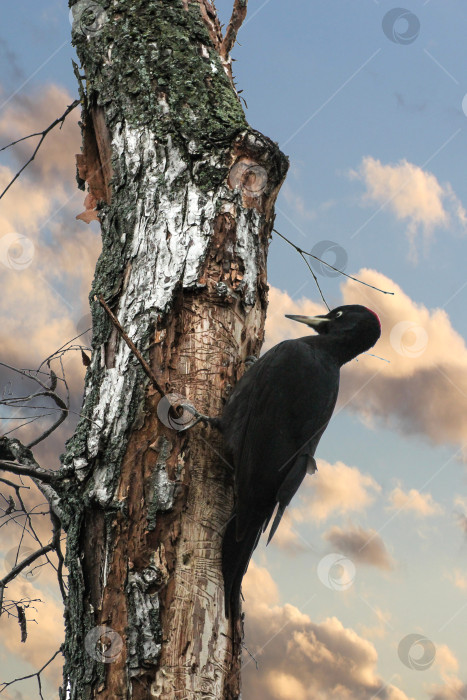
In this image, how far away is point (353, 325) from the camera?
3.32 m

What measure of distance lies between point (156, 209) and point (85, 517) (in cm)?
120

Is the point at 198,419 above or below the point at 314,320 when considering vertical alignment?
below

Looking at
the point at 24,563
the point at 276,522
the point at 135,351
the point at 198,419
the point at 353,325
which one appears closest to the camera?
the point at 135,351

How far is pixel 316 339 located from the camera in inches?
130

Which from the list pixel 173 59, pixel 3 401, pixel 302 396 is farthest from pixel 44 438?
pixel 173 59

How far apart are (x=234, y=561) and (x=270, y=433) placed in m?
0.54

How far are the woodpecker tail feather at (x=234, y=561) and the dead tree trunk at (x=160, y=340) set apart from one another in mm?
38

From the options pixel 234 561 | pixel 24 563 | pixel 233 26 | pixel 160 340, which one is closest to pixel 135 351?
pixel 160 340

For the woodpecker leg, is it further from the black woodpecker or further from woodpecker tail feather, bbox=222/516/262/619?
woodpecker tail feather, bbox=222/516/262/619

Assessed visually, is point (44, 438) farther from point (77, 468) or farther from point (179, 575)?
point (179, 575)

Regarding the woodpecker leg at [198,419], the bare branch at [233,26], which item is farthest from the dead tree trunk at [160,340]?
the bare branch at [233,26]

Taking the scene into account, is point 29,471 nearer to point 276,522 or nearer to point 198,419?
point 198,419

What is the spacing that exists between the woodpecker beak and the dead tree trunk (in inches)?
25.4

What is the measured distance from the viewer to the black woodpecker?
245 centimetres
